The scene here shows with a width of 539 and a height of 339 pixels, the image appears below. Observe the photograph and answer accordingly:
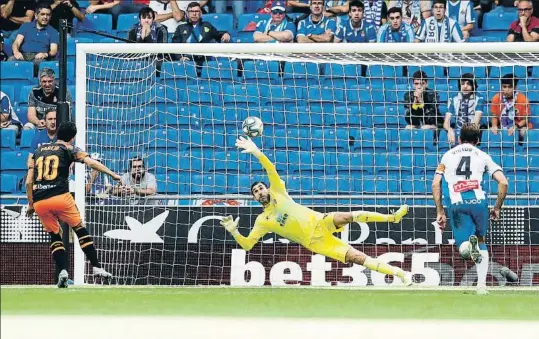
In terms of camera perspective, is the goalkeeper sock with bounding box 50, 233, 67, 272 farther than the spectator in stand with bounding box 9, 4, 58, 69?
No

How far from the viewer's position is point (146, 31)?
1998 centimetres

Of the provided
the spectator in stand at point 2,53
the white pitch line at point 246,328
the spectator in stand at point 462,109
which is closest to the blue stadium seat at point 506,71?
the spectator in stand at point 462,109

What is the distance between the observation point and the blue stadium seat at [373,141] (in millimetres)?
18047

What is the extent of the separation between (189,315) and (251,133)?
4994 millimetres

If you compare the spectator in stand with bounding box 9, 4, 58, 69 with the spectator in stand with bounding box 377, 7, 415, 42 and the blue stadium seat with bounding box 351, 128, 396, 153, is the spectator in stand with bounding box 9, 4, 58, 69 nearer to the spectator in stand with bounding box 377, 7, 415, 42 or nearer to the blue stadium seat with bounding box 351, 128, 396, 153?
the spectator in stand with bounding box 377, 7, 415, 42

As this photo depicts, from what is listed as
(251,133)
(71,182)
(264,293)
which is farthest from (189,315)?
(71,182)

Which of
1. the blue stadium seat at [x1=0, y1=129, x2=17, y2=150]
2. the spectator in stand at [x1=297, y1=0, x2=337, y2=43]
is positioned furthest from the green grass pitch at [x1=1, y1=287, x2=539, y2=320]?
the spectator in stand at [x1=297, y1=0, x2=337, y2=43]

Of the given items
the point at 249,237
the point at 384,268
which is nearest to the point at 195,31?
the point at 249,237

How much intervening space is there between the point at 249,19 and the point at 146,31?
179 centimetres

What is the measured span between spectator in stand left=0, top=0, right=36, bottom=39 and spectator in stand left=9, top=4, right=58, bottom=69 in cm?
60

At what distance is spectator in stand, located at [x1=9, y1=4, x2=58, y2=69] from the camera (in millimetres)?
20656

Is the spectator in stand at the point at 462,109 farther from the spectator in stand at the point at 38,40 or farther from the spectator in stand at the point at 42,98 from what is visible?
the spectator in stand at the point at 38,40

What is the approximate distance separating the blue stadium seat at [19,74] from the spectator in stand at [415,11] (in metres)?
5.86

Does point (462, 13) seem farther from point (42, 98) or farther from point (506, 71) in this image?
point (42, 98)
